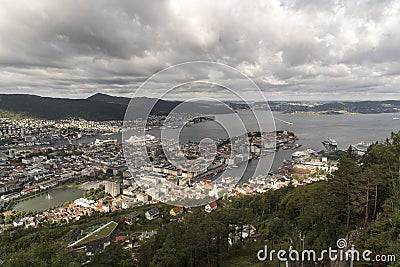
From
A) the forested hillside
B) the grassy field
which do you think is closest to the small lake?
the grassy field

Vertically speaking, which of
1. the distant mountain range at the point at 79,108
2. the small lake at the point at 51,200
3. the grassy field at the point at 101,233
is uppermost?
the distant mountain range at the point at 79,108

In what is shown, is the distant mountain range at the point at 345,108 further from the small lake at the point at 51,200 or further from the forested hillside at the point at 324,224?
the forested hillside at the point at 324,224

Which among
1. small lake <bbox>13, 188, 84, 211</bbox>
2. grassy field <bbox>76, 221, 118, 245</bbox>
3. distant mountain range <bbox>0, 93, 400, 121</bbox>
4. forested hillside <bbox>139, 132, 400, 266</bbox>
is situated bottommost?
small lake <bbox>13, 188, 84, 211</bbox>

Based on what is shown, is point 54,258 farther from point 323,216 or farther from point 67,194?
point 67,194

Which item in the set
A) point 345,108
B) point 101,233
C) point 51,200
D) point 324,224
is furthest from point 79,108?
point 345,108

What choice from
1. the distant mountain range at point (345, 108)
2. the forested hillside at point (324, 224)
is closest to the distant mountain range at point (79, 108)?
the distant mountain range at point (345, 108)

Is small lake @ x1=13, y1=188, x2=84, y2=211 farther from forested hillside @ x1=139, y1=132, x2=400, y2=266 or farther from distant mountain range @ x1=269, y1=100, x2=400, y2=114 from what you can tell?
distant mountain range @ x1=269, y1=100, x2=400, y2=114

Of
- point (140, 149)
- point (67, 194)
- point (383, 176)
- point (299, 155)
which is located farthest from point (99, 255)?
point (299, 155)

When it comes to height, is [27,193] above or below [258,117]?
below
